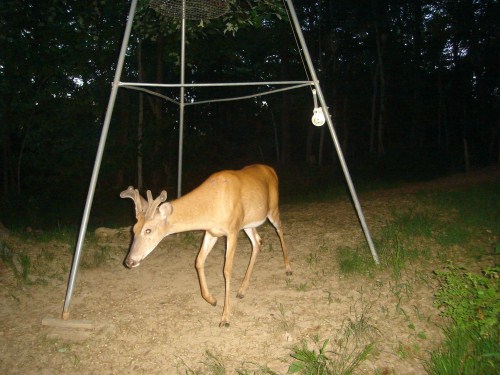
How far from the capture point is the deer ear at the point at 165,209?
4.06 m

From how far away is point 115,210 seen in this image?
13.9m

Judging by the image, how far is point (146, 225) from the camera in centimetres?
400

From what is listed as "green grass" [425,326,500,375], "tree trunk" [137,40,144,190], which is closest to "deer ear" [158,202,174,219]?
"green grass" [425,326,500,375]

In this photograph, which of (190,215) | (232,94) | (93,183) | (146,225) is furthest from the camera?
(232,94)

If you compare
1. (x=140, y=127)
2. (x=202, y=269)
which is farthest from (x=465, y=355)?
(x=140, y=127)

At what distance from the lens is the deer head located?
3945 mm

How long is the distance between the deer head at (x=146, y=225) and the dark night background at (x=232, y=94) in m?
3.02

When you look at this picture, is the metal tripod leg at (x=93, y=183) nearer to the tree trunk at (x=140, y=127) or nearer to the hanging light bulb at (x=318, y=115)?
the hanging light bulb at (x=318, y=115)

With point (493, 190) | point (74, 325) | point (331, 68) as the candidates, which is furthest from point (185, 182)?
point (331, 68)

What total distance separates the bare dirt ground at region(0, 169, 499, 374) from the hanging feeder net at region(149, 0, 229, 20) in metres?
3.81

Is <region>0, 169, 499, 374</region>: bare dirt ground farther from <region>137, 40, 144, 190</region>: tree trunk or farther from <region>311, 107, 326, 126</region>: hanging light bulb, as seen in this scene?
<region>137, 40, 144, 190</region>: tree trunk

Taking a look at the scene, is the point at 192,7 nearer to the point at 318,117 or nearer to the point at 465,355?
the point at 318,117

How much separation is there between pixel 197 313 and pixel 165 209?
130 centimetres

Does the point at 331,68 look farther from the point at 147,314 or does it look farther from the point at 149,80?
the point at 147,314
